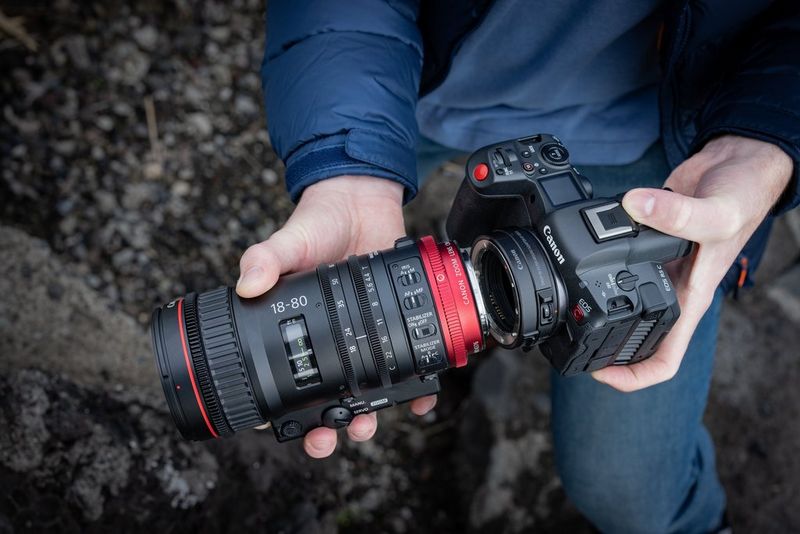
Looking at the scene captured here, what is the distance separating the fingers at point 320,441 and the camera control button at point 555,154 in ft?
2.98

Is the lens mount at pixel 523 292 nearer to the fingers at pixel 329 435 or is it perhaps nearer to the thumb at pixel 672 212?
the thumb at pixel 672 212

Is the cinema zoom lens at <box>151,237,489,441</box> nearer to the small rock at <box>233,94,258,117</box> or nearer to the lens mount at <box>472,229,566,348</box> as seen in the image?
the lens mount at <box>472,229,566,348</box>

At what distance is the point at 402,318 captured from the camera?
162 centimetres

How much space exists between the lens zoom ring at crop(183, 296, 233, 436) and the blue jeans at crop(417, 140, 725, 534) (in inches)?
46.2

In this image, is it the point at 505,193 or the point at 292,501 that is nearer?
the point at 505,193

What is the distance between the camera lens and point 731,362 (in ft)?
9.98

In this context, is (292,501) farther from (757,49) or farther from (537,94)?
(757,49)

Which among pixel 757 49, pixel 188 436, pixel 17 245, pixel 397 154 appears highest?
pixel 757 49

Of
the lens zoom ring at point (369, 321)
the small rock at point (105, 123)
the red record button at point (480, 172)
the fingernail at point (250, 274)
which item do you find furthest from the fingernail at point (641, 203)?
the small rock at point (105, 123)

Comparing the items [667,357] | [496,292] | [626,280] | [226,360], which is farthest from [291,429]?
[667,357]

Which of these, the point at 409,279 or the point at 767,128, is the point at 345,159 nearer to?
the point at 409,279

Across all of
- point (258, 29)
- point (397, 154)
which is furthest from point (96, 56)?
point (397, 154)

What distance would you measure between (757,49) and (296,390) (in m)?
1.65

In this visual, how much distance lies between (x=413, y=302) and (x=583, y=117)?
1.02 meters
